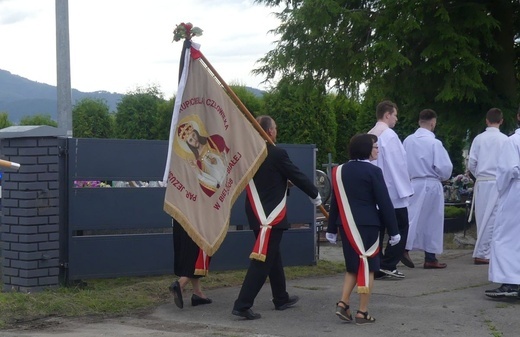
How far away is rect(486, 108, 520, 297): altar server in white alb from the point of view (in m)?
8.95

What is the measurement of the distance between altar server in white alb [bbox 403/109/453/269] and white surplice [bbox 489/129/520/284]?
8.73ft

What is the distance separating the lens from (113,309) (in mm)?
8828

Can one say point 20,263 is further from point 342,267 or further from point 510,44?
point 510,44

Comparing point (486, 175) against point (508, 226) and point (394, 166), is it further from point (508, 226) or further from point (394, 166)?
point (508, 226)

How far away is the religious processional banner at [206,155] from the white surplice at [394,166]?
267cm

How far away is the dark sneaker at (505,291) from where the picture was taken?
905cm

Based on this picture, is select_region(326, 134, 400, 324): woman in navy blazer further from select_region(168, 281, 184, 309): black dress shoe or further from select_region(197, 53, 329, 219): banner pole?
select_region(168, 281, 184, 309): black dress shoe

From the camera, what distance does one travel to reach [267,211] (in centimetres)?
845

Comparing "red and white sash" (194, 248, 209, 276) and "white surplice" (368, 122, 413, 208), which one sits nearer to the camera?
"red and white sash" (194, 248, 209, 276)

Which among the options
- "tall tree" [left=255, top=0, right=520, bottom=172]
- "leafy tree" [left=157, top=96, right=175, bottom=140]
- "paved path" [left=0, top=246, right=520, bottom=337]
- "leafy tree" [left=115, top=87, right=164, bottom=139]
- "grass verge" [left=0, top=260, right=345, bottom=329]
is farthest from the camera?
"leafy tree" [left=115, top=87, right=164, bottom=139]

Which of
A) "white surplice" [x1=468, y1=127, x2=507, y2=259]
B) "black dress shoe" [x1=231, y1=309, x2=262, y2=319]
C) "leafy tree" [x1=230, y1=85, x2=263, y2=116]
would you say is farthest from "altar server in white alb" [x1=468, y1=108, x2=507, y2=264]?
"leafy tree" [x1=230, y1=85, x2=263, y2=116]

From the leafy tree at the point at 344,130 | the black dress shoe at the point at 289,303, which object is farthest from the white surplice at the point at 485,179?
the leafy tree at the point at 344,130

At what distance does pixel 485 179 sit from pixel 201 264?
15.4 feet

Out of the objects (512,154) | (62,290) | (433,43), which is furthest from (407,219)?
(433,43)
